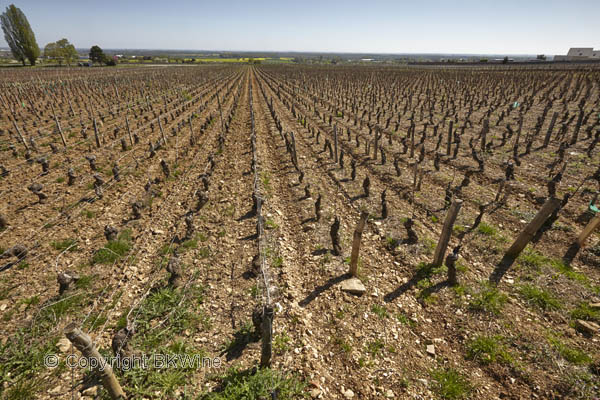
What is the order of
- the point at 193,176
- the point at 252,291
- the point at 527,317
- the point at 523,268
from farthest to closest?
1. the point at 193,176
2. the point at 523,268
3. the point at 252,291
4. the point at 527,317

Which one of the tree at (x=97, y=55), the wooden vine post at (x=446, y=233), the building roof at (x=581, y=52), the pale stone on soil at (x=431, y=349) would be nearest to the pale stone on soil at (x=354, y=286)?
Result: the pale stone on soil at (x=431, y=349)

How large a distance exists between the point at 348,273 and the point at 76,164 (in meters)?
15.1

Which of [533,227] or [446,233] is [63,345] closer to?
[446,233]

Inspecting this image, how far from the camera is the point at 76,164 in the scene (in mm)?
13797

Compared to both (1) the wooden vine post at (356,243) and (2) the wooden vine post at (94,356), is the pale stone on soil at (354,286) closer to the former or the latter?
(1) the wooden vine post at (356,243)

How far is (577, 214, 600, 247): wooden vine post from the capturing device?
7.24 m

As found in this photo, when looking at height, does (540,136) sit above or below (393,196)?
above

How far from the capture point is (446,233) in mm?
6918

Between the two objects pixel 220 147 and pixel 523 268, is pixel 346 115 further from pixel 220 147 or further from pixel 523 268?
pixel 523 268

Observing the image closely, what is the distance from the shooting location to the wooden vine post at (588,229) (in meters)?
7.24

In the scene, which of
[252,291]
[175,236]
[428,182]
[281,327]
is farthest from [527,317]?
[175,236]

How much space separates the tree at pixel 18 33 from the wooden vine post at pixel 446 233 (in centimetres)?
12092

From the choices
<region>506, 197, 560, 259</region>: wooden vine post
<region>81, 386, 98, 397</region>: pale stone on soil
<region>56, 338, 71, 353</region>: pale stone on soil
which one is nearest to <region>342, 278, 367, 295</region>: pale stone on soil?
<region>506, 197, 560, 259</region>: wooden vine post

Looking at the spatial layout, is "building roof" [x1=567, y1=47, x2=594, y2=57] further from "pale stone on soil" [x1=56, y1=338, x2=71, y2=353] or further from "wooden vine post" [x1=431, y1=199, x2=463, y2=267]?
"pale stone on soil" [x1=56, y1=338, x2=71, y2=353]
